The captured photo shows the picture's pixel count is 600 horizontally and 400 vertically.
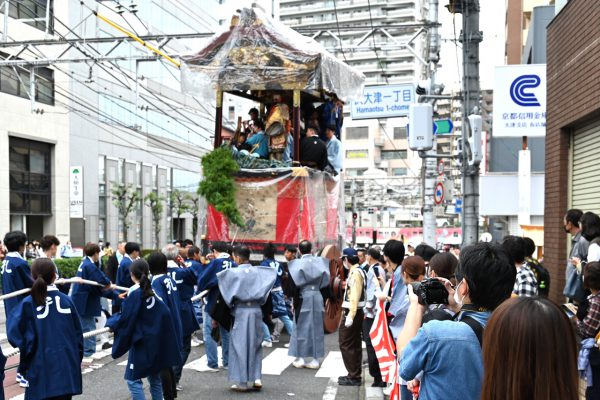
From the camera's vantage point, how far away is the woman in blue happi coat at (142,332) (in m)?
6.09

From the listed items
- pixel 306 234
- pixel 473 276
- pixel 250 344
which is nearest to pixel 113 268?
pixel 306 234

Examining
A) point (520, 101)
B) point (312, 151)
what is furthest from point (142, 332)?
point (520, 101)

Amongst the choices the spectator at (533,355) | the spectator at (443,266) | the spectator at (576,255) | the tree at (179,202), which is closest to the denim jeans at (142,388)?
the spectator at (443,266)

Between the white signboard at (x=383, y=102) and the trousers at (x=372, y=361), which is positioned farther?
the white signboard at (x=383, y=102)

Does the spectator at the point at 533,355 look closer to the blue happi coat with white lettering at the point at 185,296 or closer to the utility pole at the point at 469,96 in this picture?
the blue happi coat with white lettering at the point at 185,296

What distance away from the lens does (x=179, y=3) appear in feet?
145

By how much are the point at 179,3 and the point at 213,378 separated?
39.7 meters

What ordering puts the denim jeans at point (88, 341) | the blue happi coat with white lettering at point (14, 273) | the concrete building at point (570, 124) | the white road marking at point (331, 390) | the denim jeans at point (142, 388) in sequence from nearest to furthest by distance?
the denim jeans at point (142, 388) → the white road marking at point (331, 390) → the blue happi coat with white lettering at point (14, 273) → the concrete building at point (570, 124) → the denim jeans at point (88, 341)

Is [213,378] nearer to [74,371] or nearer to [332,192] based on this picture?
[74,371]

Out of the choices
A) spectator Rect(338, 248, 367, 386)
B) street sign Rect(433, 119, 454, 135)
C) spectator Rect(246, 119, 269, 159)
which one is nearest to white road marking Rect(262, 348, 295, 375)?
spectator Rect(338, 248, 367, 386)

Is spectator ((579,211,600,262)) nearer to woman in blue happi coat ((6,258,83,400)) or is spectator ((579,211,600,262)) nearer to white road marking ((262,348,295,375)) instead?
white road marking ((262,348,295,375))

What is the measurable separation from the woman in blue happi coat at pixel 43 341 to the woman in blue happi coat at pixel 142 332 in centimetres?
62

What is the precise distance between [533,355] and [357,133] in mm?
76127

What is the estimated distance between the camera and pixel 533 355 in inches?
82.6
